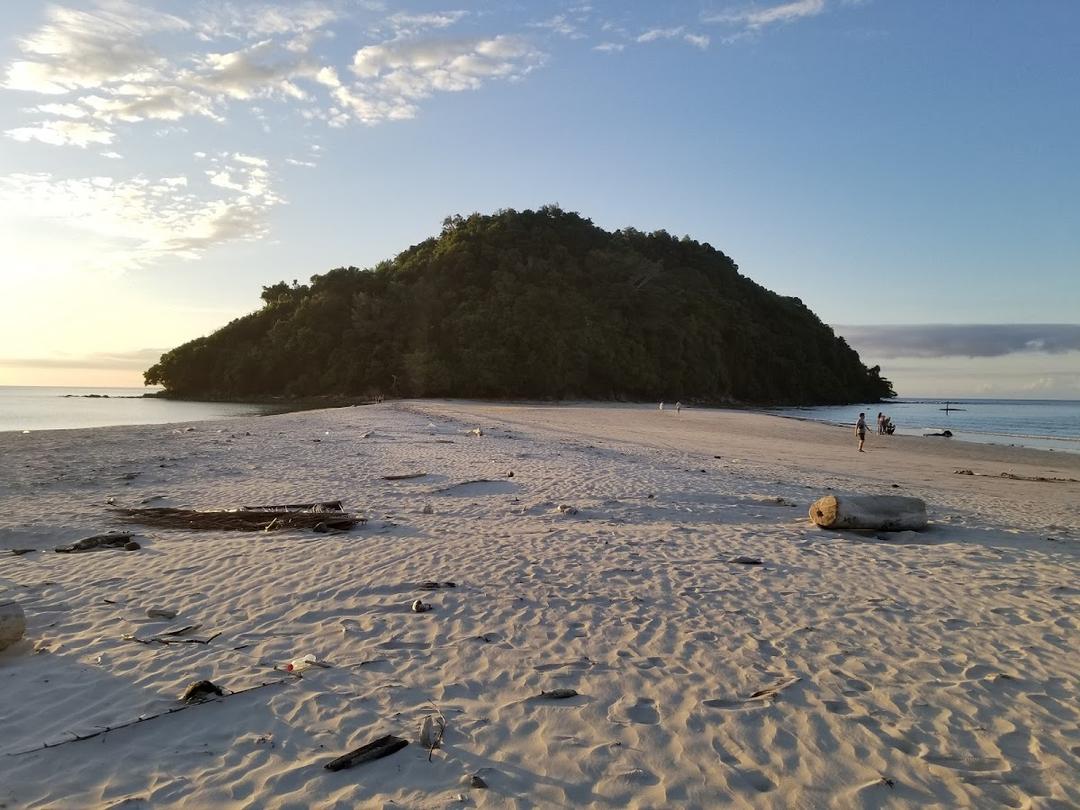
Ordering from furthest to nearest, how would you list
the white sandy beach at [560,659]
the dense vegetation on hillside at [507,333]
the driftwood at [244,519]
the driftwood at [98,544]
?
the dense vegetation on hillside at [507,333] → the driftwood at [244,519] → the driftwood at [98,544] → the white sandy beach at [560,659]

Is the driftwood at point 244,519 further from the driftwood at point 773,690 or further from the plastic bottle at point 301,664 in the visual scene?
the driftwood at point 773,690

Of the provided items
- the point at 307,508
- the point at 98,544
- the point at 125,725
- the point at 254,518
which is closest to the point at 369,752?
the point at 125,725

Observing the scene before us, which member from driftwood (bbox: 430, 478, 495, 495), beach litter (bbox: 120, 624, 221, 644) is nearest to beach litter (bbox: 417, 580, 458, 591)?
beach litter (bbox: 120, 624, 221, 644)

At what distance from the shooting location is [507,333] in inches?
2426

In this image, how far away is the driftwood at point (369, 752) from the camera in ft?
10.6

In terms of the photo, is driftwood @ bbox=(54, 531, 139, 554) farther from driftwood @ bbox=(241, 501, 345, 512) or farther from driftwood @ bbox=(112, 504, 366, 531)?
driftwood @ bbox=(241, 501, 345, 512)

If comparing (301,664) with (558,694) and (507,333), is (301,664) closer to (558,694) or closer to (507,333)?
(558,694)

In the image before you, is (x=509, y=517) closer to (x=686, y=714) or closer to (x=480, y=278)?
(x=686, y=714)

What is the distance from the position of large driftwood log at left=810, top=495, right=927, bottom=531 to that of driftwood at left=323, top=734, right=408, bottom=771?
6.97m

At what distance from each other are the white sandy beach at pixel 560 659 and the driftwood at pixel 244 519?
344mm

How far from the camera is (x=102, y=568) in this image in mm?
6523

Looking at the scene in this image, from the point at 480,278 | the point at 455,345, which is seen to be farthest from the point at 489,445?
the point at 480,278

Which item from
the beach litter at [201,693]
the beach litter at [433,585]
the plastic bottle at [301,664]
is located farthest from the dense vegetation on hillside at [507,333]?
the beach litter at [201,693]

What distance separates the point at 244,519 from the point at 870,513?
8.63 metres
